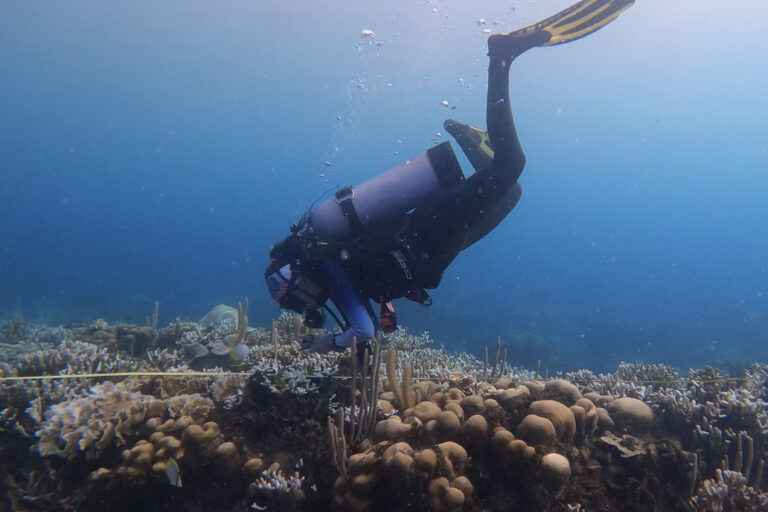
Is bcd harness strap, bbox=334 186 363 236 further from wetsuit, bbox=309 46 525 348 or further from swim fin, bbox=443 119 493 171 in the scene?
swim fin, bbox=443 119 493 171

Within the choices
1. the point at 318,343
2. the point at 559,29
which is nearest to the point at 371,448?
the point at 318,343

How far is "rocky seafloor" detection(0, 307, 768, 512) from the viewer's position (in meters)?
2.84

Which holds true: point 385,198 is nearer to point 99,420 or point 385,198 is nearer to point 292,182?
point 99,420

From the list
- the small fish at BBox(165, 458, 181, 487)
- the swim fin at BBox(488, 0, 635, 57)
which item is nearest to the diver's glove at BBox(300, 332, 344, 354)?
the small fish at BBox(165, 458, 181, 487)

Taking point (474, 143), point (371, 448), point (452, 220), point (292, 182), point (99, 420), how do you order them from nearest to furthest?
point (371, 448)
point (99, 420)
point (452, 220)
point (474, 143)
point (292, 182)

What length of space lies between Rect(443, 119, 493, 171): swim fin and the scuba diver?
2.44 feet

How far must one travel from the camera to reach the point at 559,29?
17.2ft

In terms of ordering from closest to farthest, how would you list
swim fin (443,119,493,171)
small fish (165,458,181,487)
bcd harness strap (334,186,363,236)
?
1. small fish (165,458,181,487)
2. bcd harness strap (334,186,363,236)
3. swim fin (443,119,493,171)

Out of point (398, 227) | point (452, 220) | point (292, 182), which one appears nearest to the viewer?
point (398, 227)

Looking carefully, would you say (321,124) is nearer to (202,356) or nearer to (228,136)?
(228,136)

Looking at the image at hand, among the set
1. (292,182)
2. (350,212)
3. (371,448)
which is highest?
(292,182)

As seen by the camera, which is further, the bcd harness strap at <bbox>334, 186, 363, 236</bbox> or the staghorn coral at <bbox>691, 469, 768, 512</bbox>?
the bcd harness strap at <bbox>334, 186, 363, 236</bbox>

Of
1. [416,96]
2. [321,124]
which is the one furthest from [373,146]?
[416,96]

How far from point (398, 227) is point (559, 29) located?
3.73 metres
